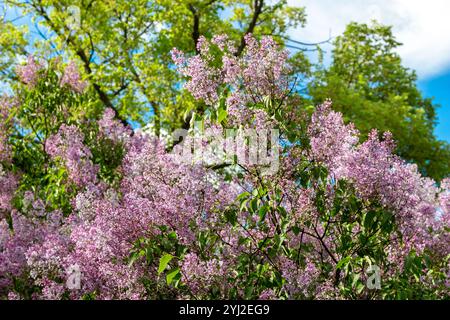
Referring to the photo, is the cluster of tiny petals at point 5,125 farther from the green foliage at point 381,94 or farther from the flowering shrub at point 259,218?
the green foliage at point 381,94

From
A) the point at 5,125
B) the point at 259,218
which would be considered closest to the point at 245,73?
the point at 259,218

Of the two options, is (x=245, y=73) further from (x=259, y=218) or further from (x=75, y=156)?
(x=75, y=156)

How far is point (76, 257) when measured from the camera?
5438 mm

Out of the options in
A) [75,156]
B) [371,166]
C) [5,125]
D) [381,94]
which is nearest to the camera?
[371,166]

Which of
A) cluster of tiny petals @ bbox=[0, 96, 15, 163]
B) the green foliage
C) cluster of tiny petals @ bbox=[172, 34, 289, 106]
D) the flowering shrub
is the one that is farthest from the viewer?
the green foliage

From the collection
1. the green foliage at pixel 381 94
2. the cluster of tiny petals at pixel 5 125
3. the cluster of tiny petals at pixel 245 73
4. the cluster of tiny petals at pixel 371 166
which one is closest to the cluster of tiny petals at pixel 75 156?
the cluster of tiny petals at pixel 5 125

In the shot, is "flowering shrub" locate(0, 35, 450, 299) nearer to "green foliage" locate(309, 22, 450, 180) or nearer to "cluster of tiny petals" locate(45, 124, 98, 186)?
"cluster of tiny petals" locate(45, 124, 98, 186)

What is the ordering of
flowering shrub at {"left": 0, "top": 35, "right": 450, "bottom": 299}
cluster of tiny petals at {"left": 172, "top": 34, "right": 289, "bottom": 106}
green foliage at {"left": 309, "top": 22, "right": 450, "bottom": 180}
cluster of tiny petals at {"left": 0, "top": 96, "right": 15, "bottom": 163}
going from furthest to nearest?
green foliage at {"left": 309, "top": 22, "right": 450, "bottom": 180}
cluster of tiny petals at {"left": 0, "top": 96, "right": 15, "bottom": 163}
cluster of tiny petals at {"left": 172, "top": 34, "right": 289, "bottom": 106}
flowering shrub at {"left": 0, "top": 35, "right": 450, "bottom": 299}

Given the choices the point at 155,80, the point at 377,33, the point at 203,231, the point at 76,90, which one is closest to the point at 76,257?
the point at 203,231

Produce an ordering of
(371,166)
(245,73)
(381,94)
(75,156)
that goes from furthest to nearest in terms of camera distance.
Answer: (381,94), (75,156), (245,73), (371,166)

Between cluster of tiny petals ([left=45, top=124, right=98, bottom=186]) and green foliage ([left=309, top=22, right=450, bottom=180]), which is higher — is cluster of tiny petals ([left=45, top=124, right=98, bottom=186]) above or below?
below

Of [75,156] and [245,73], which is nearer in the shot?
[245,73]

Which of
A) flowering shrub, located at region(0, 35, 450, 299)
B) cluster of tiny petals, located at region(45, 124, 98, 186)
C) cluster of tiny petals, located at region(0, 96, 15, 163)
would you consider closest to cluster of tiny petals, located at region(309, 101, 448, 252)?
flowering shrub, located at region(0, 35, 450, 299)

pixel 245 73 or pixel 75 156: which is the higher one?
pixel 75 156
